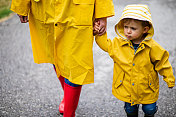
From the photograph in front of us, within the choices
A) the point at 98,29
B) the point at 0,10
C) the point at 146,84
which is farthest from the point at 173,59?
the point at 0,10

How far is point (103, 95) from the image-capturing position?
3.62 m

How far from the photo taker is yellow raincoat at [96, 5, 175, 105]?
2369 millimetres

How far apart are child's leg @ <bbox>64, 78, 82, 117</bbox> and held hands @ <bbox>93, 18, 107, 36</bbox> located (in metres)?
0.62

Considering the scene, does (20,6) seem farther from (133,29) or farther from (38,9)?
(133,29)

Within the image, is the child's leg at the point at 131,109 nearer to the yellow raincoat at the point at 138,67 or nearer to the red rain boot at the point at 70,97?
the yellow raincoat at the point at 138,67

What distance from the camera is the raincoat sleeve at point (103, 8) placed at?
7.28ft

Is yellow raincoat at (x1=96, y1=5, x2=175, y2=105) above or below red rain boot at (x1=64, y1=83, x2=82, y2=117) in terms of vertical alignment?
above

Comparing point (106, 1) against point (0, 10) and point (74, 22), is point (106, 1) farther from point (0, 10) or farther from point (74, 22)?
point (0, 10)

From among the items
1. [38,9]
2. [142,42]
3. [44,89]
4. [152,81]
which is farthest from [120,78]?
[44,89]

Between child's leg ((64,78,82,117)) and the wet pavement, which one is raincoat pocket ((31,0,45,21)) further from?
the wet pavement

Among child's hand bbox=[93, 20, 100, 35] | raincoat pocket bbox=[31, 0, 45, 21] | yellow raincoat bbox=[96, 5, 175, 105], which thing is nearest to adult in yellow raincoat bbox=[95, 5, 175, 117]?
yellow raincoat bbox=[96, 5, 175, 105]

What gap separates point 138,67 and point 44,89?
184cm

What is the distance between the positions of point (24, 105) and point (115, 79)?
144 cm

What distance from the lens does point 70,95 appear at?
2.59m
